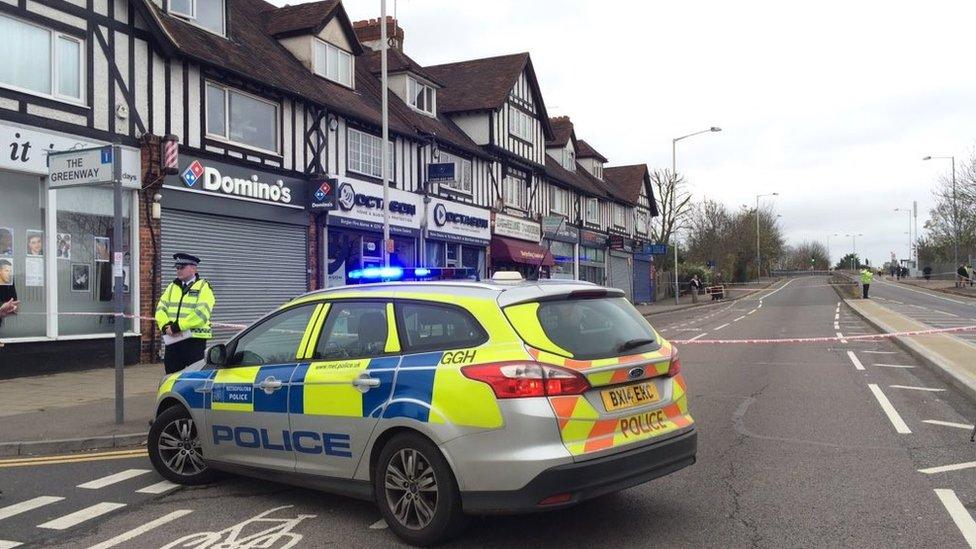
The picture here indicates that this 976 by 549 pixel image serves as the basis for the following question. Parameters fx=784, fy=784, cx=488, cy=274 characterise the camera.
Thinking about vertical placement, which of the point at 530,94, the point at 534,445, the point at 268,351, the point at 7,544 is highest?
the point at 530,94

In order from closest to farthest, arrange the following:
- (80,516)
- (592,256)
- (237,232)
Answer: (80,516), (237,232), (592,256)

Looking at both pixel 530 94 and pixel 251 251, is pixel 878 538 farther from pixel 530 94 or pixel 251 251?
pixel 530 94

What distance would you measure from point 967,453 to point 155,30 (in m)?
14.4

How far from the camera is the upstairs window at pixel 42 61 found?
12.7 m

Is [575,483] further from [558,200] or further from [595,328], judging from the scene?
[558,200]

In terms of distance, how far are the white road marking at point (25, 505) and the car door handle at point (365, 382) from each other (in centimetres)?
273

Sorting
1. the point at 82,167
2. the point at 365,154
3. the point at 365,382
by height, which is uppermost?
the point at 365,154

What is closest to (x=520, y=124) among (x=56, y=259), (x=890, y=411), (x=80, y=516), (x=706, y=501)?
(x=56, y=259)

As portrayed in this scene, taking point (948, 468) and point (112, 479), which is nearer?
point (948, 468)

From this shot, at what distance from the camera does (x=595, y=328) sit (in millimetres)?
4848

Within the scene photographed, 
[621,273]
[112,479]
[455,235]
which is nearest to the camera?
[112,479]

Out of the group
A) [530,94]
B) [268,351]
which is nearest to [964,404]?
[268,351]

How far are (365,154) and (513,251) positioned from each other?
9.66 meters

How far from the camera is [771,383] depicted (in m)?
11.0
